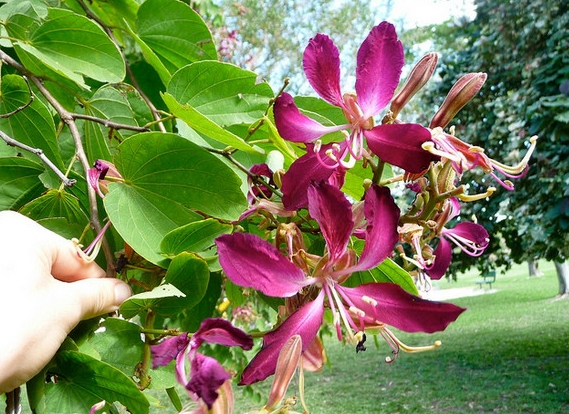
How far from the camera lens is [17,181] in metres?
0.70

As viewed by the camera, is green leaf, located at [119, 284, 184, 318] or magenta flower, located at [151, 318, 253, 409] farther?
green leaf, located at [119, 284, 184, 318]

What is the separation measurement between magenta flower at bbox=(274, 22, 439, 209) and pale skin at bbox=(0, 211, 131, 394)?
0.22 m

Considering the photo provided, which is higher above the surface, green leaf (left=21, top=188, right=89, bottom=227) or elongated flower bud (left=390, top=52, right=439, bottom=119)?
elongated flower bud (left=390, top=52, right=439, bottom=119)

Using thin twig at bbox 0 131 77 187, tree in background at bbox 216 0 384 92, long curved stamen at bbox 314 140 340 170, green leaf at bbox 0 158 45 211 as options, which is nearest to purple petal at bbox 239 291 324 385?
long curved stamen at bbox 314 140 340 170

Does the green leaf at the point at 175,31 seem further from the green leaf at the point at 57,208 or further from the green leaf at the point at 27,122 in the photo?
the green leaf at the point at 57,208

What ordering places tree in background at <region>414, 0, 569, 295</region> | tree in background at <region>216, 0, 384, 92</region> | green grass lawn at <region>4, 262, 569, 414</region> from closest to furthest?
tree in background at <region>414, 0, 569, 295</region>
green grass lawn at <region>4, 262, 569, 414</region>
tree in background at <region>216, 0, 384, 92</region>

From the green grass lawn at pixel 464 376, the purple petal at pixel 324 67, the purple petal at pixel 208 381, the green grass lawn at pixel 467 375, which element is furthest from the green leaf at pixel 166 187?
the green grass lawn at pixel 467 375

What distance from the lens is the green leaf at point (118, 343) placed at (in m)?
0.56

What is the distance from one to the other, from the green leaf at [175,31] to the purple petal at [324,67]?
1.45 ft

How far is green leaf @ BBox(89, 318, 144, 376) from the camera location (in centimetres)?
56

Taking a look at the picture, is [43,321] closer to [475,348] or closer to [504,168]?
[504,168]

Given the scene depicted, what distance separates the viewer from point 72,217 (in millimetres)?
647

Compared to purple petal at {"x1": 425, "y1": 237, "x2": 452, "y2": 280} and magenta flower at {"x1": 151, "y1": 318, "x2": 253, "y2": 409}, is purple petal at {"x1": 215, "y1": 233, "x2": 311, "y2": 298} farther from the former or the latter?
purple petal at {"x1": 425, "y1": 237, "x2": 452, "y2": 280}

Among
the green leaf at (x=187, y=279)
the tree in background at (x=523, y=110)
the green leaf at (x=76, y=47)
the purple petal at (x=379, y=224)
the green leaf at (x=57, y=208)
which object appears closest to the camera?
the purple petal at (x=379, y=224)
